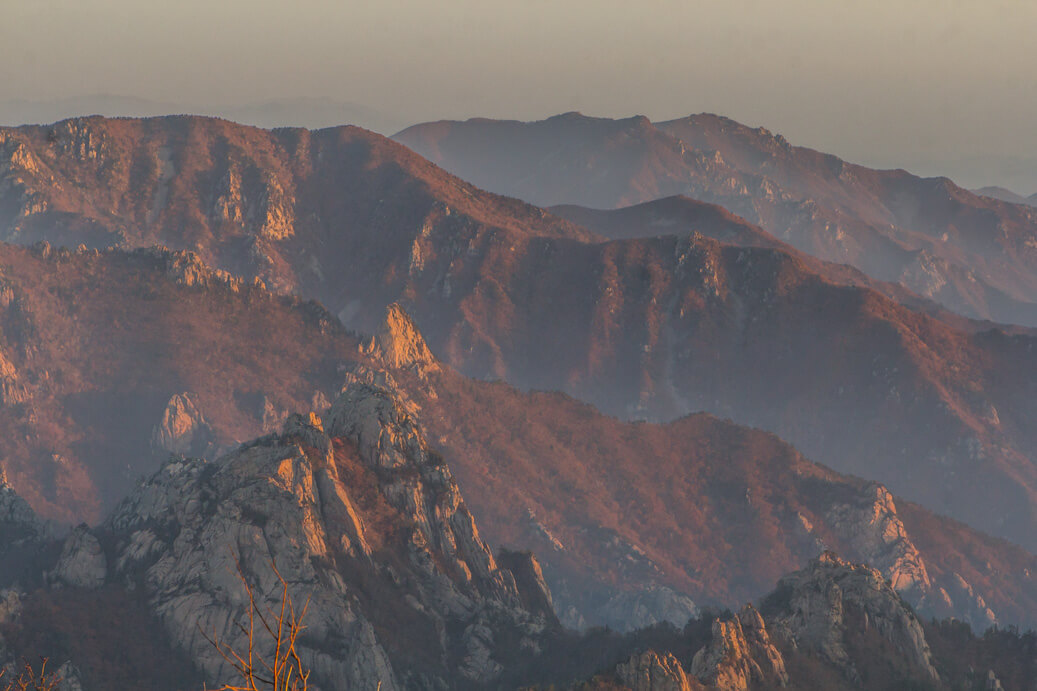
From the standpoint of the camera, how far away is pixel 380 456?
6654 inches

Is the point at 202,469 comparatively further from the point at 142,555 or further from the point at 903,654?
the point at 903,654

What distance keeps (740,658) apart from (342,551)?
4906 centimetres

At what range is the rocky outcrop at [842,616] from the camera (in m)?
136

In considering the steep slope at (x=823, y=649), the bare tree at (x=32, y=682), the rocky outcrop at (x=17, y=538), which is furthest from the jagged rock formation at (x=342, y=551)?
the steep slope at (x=823, y=649)

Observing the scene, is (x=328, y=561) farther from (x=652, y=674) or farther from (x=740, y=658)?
(x=740, y=658)

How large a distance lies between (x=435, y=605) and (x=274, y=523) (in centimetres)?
2386

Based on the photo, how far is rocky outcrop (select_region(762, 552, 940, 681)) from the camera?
136375 millimetres

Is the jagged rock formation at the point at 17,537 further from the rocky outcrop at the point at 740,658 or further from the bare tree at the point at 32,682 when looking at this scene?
the rocky outcrop at the point at 740,658

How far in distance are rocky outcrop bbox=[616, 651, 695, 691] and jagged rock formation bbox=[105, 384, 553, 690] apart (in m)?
28.9

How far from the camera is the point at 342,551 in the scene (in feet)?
490

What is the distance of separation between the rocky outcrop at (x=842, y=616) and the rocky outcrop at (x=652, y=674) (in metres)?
23.0

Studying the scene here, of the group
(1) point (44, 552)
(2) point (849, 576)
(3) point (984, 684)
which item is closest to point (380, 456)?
(1) point (44, 552)

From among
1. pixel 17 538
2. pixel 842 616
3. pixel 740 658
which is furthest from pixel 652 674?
pixel 17 538

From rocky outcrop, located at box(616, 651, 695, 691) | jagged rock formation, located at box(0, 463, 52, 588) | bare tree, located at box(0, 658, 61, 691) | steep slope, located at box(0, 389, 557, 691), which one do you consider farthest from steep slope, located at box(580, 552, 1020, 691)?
jagged rock formation, located at box(0, 463, 52, 588)
